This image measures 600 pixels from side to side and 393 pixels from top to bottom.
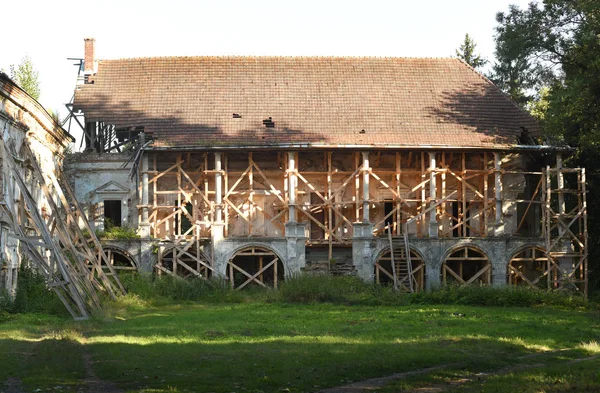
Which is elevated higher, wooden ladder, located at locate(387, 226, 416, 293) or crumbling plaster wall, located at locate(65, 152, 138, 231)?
crumbling plaster wall, located at locate(65, 152, 138, 231)

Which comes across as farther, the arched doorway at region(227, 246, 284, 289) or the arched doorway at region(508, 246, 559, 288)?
the arched doorway at region(227, 246, 284, 289)

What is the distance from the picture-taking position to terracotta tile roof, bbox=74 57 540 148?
35938 mm

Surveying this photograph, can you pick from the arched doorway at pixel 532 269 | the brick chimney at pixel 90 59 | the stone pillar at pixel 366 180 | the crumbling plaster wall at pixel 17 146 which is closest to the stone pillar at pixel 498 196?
the arched doorway at pixel 532 269

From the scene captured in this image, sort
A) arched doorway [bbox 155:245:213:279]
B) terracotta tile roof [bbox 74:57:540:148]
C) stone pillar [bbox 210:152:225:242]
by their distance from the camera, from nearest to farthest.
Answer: arched doorway [bbox 155:245:213:279], stone pillar [bbox 210:152:225:242], terracotta tile roof [bbox 74:57:540:148]

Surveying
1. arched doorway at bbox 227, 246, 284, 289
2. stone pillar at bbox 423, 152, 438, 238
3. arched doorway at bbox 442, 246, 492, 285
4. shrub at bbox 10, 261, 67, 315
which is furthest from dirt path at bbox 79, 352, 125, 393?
stone pillar at bbox 423, 152, 438, 238

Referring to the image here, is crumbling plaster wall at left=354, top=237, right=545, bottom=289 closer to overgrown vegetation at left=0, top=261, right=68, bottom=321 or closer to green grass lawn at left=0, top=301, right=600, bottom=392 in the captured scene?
green grass lawn at left=0, top=301, right=600, bottom=392

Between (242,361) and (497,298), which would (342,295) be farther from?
(242,361)

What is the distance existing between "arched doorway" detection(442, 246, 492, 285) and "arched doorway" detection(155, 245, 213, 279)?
328 inches

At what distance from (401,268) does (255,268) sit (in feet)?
17.9

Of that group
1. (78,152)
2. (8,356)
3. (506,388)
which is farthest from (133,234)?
(506,388)

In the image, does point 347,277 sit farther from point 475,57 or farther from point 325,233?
point 475,57

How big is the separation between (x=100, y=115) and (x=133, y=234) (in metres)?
5.26

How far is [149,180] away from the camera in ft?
117

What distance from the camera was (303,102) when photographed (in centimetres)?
3816
